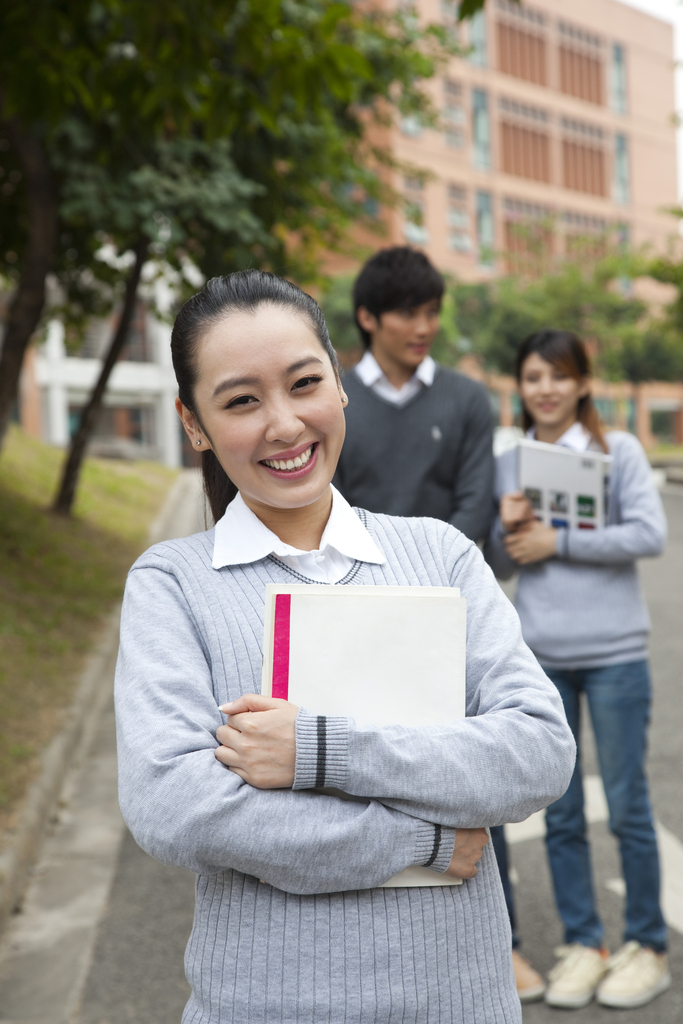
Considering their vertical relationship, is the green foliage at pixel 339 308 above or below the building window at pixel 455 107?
below

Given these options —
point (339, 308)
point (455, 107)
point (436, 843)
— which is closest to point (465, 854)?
point (436, 843)

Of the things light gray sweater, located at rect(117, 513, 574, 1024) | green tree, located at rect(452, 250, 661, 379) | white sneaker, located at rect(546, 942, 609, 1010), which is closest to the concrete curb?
light gray sweater, located at rect(117, 513, 574, 1024)

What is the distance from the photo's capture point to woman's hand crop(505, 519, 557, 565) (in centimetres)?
344

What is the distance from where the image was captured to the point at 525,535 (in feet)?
11.3

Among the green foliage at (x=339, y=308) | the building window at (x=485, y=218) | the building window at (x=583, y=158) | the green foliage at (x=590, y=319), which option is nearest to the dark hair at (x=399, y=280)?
the green foliage at (x=590, y=319)

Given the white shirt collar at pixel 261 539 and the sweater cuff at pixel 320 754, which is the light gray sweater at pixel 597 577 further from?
the sweater cuff at pixel 320 754

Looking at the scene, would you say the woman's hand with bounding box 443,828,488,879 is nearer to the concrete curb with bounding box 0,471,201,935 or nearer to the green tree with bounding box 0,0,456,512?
the concrete curb with bounding box 0,471,201,935

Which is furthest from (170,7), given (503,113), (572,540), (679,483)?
(503,113)

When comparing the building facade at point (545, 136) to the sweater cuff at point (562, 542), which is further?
the building facade at point (545, 136)

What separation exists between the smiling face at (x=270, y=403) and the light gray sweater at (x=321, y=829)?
0.75 ft

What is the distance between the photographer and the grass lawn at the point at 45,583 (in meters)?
5.91

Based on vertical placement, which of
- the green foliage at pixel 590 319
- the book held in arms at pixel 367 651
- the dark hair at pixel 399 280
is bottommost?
the book held in arms at pixel 367 651

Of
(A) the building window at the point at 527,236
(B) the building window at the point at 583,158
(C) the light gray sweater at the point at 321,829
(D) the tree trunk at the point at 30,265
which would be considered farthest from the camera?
(B) the building window at the point at 583,158

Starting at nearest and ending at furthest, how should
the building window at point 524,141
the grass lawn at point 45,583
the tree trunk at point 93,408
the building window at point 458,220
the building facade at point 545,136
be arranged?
the grass lawn at point 45,583
the tree trunk at point 93,408
the building facade at point 545,136
the building window at point 458,220
the building window at point 524,141
